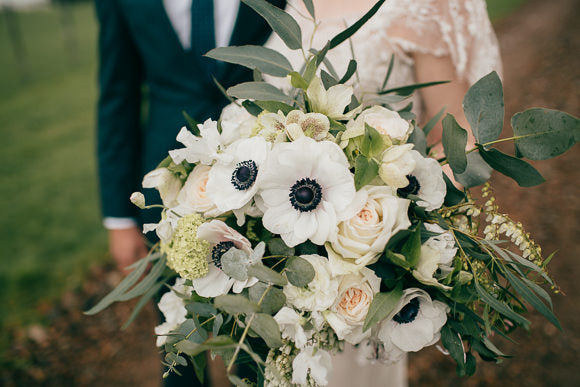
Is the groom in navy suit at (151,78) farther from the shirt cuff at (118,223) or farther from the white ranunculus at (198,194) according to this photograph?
the white ranunculus at (198,194)

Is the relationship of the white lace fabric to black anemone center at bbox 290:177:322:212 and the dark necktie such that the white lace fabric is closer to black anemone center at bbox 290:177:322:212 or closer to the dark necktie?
the dark necktie

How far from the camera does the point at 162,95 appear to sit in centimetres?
178

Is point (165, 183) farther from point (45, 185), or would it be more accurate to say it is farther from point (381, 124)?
point (45, 185)

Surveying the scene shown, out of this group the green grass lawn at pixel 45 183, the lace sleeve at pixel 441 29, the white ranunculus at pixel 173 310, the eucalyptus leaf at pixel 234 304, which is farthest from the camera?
the green grass lawn at pixel 45 183

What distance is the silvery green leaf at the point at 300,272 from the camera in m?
0.81

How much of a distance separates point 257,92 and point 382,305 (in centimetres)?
52

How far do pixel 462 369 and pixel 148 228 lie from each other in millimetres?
757

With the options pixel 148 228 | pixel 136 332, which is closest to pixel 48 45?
pixel 136 332

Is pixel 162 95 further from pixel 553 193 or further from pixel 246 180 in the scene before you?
pixel 553 193

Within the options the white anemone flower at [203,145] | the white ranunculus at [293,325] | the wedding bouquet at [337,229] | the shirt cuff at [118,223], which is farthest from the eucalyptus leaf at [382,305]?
the shirt cuff at [118,223]

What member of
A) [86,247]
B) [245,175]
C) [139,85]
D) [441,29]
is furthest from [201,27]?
[86,247]

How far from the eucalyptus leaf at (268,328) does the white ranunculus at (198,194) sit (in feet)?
0.81

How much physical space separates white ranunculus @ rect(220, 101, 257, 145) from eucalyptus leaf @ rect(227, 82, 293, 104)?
6 centimetres

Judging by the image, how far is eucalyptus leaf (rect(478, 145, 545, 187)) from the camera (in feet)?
2.80
